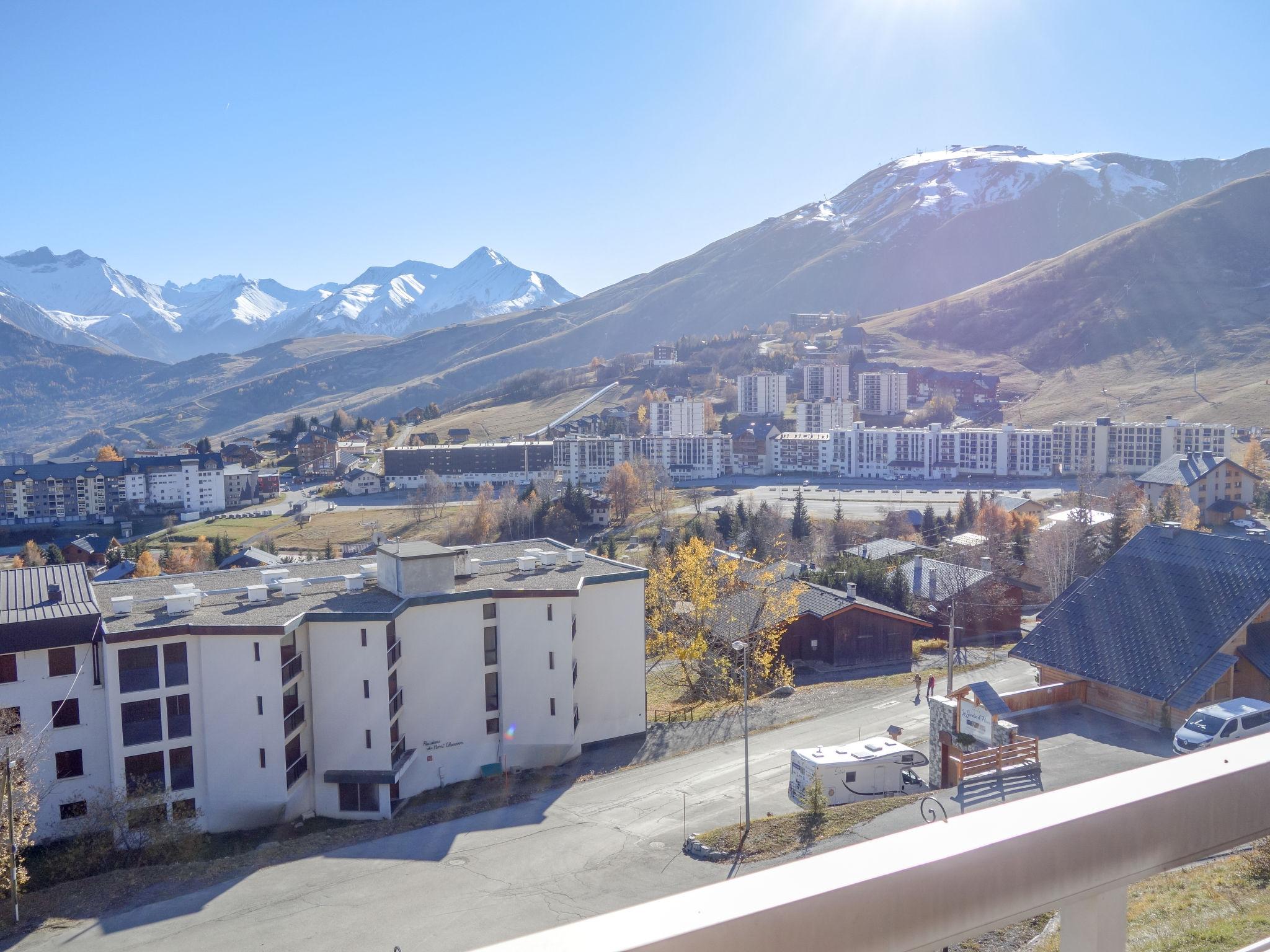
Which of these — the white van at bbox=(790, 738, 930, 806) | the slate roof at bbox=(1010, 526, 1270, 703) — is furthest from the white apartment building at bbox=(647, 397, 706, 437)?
the slate roof at bbox=(1010, 526, 1270, 703)

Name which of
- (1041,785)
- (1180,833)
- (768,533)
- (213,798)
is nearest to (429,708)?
(213,798)

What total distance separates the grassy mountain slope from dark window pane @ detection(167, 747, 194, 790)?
62096 millimetres

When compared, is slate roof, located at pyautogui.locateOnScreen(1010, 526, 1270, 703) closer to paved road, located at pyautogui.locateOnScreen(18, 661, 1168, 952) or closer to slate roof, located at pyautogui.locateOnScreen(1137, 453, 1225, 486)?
paved road, located at pyautogui.locateOnScreen(18, 661, 1168, 952)

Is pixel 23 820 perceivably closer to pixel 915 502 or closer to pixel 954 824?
pixel 954 824

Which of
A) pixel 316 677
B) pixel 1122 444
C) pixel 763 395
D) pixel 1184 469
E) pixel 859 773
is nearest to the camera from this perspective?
pixel 859 773

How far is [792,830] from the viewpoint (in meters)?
9.80

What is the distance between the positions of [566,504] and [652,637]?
20.8 m

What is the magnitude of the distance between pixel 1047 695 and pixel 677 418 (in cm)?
6041

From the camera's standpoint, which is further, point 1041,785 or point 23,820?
point 23,820

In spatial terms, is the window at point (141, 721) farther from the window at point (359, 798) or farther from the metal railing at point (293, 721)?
the window at point (359, 798)

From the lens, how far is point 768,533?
106 ft

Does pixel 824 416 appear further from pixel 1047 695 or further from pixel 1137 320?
pixel 1047 695

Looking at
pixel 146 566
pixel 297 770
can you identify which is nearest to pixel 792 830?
pixel 297 770

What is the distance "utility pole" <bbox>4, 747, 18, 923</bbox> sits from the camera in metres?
9.24
